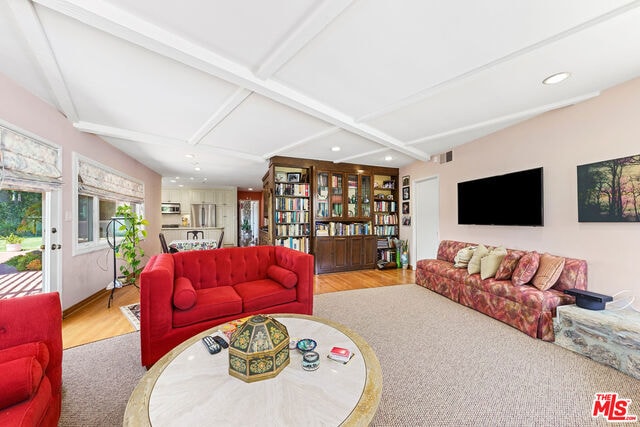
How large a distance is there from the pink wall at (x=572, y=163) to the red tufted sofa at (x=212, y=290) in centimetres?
293

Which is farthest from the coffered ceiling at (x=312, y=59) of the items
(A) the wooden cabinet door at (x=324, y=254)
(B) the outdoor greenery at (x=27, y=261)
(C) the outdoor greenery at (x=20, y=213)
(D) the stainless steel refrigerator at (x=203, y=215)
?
(D) the stainless steel refrigerator at (x=203, y=215)

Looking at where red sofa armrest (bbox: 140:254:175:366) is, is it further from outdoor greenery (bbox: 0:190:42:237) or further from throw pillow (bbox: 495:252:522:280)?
throw pillow (bbox: 495:252:522:280)

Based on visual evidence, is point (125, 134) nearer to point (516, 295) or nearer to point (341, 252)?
point (341, 252)

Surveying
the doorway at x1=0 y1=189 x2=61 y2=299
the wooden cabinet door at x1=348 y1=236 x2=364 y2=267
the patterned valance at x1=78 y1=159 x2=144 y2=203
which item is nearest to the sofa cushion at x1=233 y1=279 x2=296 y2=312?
the doorway at x1=0 y1=189 x2=61 y2=299

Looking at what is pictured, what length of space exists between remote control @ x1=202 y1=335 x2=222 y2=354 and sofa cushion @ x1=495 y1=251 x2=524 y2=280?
315 cm

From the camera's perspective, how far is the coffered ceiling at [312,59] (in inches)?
57.9

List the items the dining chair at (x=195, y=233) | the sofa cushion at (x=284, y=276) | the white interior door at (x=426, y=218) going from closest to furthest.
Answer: the sofa cushion at (x=284, y=276)
the white interior door at (x=426, y=218)
the dining chair at (x=195, y=233)

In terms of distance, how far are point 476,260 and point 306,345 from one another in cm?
288

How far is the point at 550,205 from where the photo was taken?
300 centimetres

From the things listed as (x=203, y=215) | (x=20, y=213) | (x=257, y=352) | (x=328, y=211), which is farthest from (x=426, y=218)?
(x=203, y=215)

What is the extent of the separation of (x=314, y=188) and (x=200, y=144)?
223 centimetres

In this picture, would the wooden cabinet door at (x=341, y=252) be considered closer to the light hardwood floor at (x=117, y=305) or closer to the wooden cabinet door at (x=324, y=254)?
the wooden cabinet door at (x=324, y=254)

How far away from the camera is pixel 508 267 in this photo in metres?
2.93

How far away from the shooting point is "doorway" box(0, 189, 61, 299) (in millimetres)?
2381
